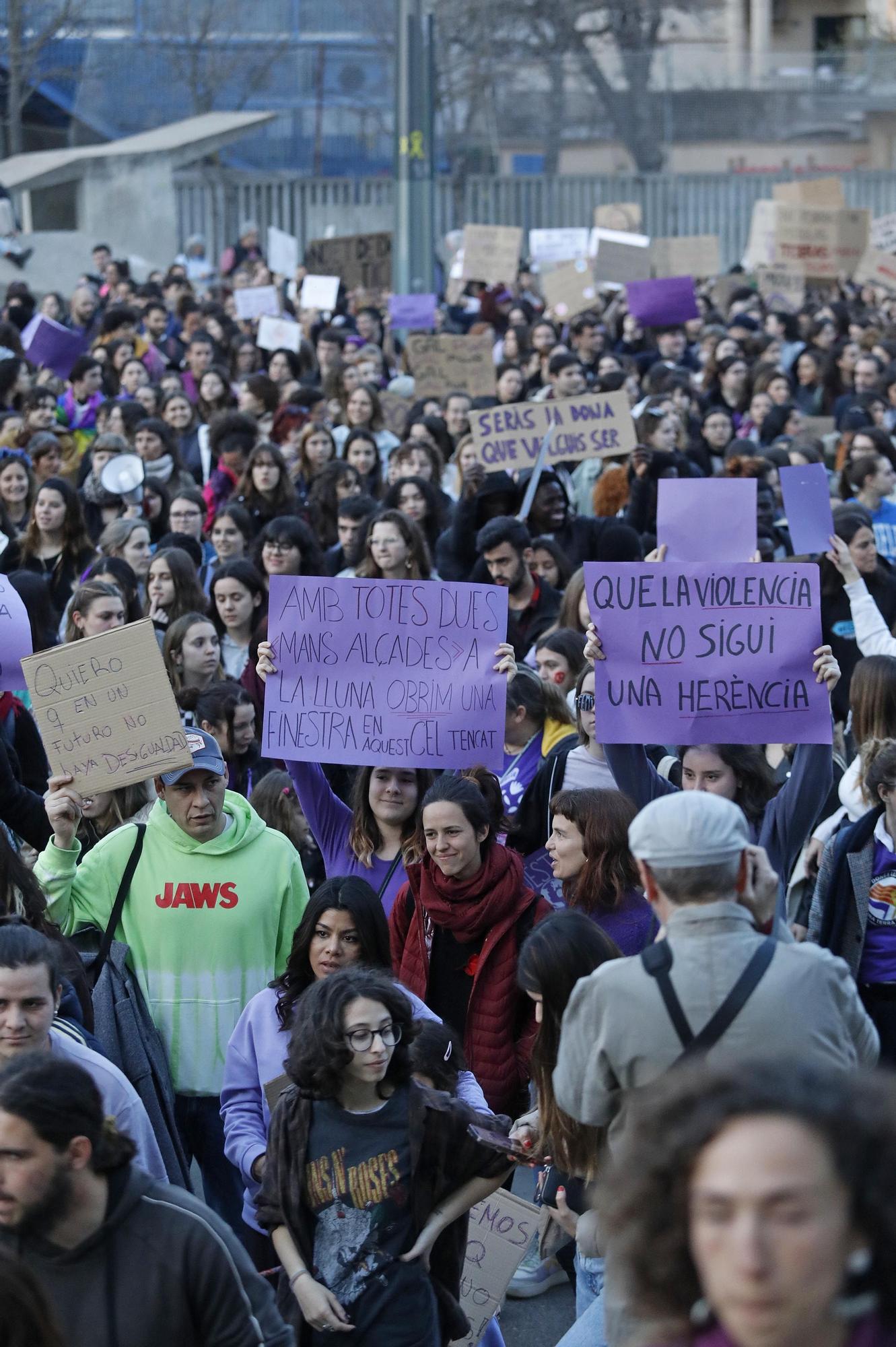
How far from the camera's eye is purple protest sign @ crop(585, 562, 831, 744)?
5121mm

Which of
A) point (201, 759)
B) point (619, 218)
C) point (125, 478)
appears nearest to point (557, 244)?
point (619, 218)

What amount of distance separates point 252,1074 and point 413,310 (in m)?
14.4

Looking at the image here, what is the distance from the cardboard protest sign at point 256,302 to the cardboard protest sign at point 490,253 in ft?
9.17

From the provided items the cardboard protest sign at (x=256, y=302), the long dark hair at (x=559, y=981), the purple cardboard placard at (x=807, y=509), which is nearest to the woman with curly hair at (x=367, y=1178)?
the long dark hair at (x=559, y=981)

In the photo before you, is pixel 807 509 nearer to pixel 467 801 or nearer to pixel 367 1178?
pixel 467 801

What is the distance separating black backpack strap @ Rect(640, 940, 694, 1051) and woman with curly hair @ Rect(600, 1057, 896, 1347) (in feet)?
2.80

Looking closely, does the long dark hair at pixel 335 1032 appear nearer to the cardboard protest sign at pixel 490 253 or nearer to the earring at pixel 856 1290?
the earring at pixel 856 1290

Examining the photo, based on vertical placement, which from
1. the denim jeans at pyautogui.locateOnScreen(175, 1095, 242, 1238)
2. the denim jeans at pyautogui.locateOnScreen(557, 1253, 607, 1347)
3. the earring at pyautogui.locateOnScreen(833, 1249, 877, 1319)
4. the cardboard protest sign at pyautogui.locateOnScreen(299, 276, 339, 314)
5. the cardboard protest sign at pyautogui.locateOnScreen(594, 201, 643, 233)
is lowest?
the denim jeans at pyautogui.locateOnScreen(175, 1095, 242, 1238)

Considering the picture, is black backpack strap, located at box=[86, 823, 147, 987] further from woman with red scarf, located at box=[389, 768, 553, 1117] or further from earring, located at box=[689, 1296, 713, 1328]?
earring, located at box=[689, 1296, 713, 1328]

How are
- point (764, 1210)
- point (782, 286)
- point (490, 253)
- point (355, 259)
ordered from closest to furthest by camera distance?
point (764, 1210)
point (782, 286)
point (490, 253)
point (355, 259)

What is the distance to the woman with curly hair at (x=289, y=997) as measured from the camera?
4.05 metres

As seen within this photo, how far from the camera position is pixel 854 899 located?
16.0 feet

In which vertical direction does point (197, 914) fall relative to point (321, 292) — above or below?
below

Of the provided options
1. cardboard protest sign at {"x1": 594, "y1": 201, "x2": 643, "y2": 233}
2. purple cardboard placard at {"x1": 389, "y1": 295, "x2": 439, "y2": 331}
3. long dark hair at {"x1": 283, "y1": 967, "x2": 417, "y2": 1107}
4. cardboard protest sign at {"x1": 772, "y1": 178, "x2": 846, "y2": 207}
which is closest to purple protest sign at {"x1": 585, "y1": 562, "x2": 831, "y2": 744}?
long dark hair at {"x1": 283, "y1": 967, "x2": 417, "y2": 1107}
